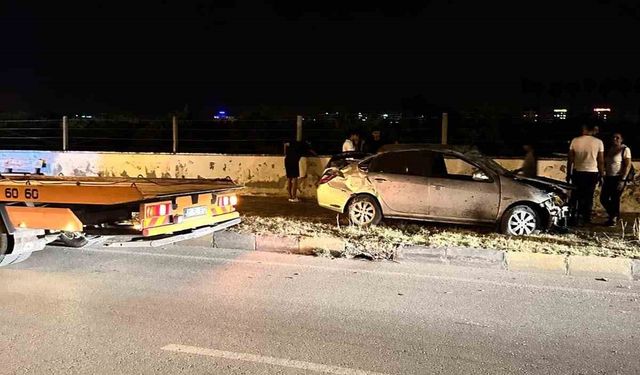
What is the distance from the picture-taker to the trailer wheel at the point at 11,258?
7.23m

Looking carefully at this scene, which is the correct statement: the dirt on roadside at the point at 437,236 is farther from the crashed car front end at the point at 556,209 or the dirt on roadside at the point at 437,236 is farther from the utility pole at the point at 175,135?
the utility pole at the point at 175,135

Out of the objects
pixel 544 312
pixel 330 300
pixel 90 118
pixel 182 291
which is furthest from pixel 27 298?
pixel 90 118

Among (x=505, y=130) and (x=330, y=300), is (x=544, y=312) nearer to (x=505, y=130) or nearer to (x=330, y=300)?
(x=330, y=300)

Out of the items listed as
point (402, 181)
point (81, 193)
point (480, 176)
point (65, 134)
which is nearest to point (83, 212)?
point (81, 193)

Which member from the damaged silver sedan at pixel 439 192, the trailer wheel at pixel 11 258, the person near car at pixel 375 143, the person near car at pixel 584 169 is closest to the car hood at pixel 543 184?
the damaged silver sedan at pixel 439 192

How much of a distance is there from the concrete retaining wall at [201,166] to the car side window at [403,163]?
3482mm

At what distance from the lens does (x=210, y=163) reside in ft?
48.3

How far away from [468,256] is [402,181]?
2125 millimetres

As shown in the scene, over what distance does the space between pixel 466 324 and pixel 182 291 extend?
2885 mm

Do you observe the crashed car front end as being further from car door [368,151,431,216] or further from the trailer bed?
the trailer bed

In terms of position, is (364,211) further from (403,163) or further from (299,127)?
(299,127)

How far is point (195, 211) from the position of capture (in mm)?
7645

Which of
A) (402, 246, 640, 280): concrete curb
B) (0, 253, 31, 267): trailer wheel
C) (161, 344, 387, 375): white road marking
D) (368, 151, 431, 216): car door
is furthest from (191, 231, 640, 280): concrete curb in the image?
(161, 344, 387, 375): white road marking

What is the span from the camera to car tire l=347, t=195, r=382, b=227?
Result: 33.2 feet
